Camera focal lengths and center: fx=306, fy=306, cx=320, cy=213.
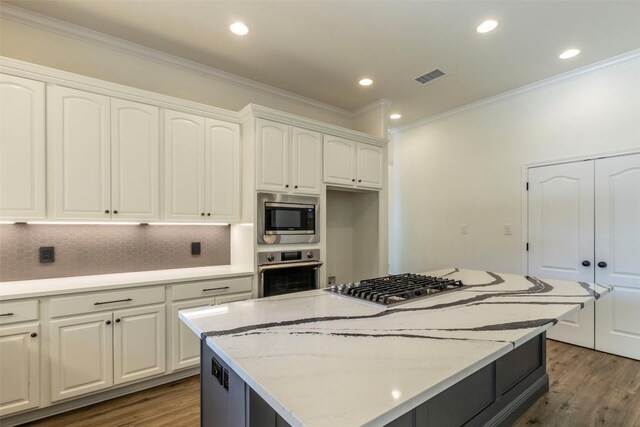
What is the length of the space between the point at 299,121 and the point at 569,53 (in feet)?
8.83

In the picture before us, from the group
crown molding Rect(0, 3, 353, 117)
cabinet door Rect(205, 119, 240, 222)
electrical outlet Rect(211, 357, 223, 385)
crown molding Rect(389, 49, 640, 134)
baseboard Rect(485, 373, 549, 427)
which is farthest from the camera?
crown molding Rect(389, 49, 640, 134)

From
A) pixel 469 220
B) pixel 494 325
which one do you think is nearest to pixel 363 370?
pixel 494 325

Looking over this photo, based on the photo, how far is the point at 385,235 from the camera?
3.92m

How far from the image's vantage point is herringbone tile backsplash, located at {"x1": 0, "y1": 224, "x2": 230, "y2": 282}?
2.30m

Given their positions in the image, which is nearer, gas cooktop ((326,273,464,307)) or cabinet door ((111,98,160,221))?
gas cooktop ((326,273,464,307))

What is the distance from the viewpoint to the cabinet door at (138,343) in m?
2.27

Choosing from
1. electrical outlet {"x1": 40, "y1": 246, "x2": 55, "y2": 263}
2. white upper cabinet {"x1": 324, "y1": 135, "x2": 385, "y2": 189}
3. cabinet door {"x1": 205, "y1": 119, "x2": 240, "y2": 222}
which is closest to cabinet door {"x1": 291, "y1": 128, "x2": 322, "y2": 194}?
white upper cabinet {"x1": 324, "y1": 135, "x2": 385, "y2": 189}

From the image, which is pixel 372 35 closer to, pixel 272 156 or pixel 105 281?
pixel 272 156

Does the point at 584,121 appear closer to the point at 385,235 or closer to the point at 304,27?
the point at 385,235

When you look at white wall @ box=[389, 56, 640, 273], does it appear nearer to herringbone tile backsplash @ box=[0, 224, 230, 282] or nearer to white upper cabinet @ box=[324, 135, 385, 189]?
white upper cabinet @ box=[324, 135, 385, 189]

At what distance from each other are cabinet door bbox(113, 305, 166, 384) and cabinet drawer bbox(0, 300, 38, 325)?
0.45m

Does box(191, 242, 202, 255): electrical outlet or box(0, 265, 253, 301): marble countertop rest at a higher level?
box(191, 242, 202, 255): electrical outlet

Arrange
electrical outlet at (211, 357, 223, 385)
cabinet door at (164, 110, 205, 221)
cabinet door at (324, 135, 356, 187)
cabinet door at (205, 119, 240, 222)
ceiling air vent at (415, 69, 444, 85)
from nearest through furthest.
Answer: electrical outlet at (211, 357, 223, 385), cabinet door at (164, 110, 205, 221), cabinet door at (205, 119, 240, 222), ceiling air vent at (415, 69, 444, 85), cabinet door at (324, 135, 356, 187)

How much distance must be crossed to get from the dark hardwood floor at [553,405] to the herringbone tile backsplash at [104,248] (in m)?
1.04
